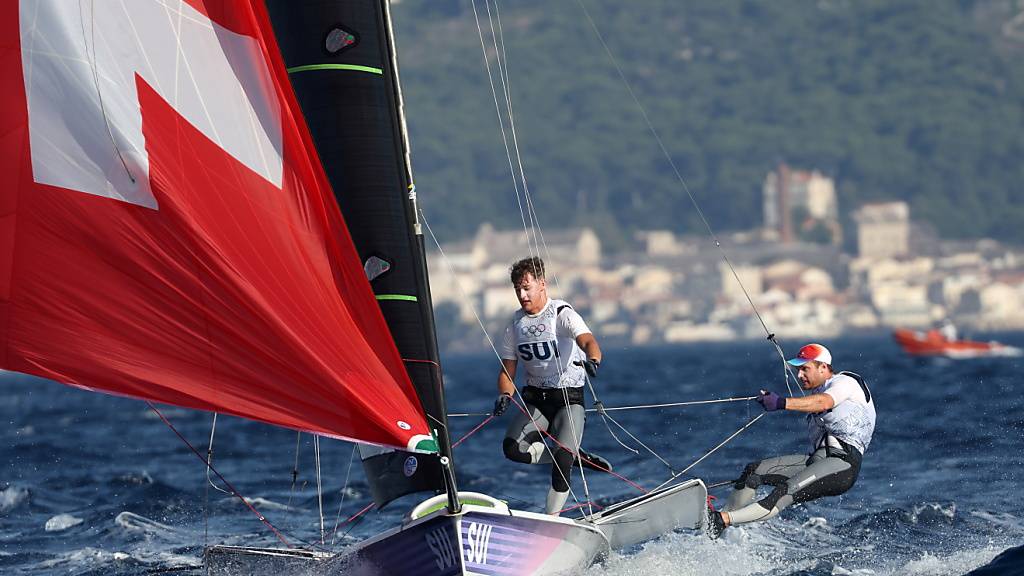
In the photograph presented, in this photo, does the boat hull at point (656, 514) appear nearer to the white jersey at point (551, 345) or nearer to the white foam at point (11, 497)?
the white jersey at point (551, 345)

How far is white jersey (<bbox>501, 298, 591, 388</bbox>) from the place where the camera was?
31.7 ft

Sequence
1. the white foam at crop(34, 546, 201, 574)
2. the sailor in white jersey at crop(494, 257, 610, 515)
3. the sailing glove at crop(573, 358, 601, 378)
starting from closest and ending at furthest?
the sailing glove at crop(573, 358, 601, 378) → the sailor in white jersey at crop(494, 257, 610, 515) → the white foam at crop(34, 546, 201, 574)

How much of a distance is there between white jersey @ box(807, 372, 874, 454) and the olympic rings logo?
5.99ft

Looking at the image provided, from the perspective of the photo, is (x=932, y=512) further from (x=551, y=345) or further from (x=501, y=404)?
(x=501, y=404)

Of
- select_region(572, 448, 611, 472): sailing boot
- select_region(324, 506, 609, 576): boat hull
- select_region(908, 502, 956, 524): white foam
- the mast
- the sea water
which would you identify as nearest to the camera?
select_region(324, 506, 609, 576): boat hull

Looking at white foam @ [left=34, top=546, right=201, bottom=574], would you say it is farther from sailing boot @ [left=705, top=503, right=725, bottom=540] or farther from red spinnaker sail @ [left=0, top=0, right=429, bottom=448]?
sailing boot @ [left=705, top=503, right=725, bottom=540]

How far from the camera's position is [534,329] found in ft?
31.8

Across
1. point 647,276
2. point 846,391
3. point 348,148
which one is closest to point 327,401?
point 348,148

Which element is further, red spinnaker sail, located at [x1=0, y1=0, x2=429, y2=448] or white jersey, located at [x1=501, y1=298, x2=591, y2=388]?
white jersey, located at [x1=501, y1=298, x2=591, y2=388]

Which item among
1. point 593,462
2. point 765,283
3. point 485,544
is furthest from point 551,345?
point 765,283

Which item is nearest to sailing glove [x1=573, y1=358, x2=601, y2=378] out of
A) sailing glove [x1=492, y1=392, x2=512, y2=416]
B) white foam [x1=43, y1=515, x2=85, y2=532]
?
sailing glove [x1=492, y1=392, x2=512, y2=416]

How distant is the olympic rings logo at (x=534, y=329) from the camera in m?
9.66

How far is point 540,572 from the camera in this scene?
8562 mm

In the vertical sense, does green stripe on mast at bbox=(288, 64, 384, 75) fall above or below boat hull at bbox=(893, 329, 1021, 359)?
above
